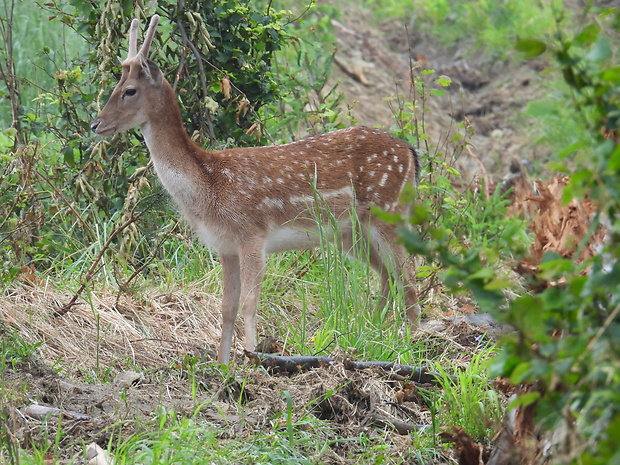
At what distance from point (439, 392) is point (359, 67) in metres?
9.27

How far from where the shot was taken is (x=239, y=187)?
6234 millimetres

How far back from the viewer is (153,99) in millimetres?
6219

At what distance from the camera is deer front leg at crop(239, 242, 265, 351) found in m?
5.89

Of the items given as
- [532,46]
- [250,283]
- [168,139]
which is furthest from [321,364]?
[532,46]

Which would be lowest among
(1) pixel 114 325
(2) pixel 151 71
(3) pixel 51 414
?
(1) pixel 114 325

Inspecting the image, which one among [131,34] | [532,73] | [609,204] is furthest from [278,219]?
[532,73]

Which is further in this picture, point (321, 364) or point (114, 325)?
point (114, 325)

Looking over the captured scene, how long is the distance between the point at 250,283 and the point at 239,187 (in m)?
0.66

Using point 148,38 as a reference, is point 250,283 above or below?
below

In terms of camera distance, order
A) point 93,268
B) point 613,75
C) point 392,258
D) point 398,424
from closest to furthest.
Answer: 1. point 613,75
2. point 398,424
3. point 93,268
4. point 392,258

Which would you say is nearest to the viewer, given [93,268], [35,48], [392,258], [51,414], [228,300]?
[51,414]

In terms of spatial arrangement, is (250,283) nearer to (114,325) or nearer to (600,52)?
(114,325)

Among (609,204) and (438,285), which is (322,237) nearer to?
(438,285)

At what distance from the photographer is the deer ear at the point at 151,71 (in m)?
6.18
